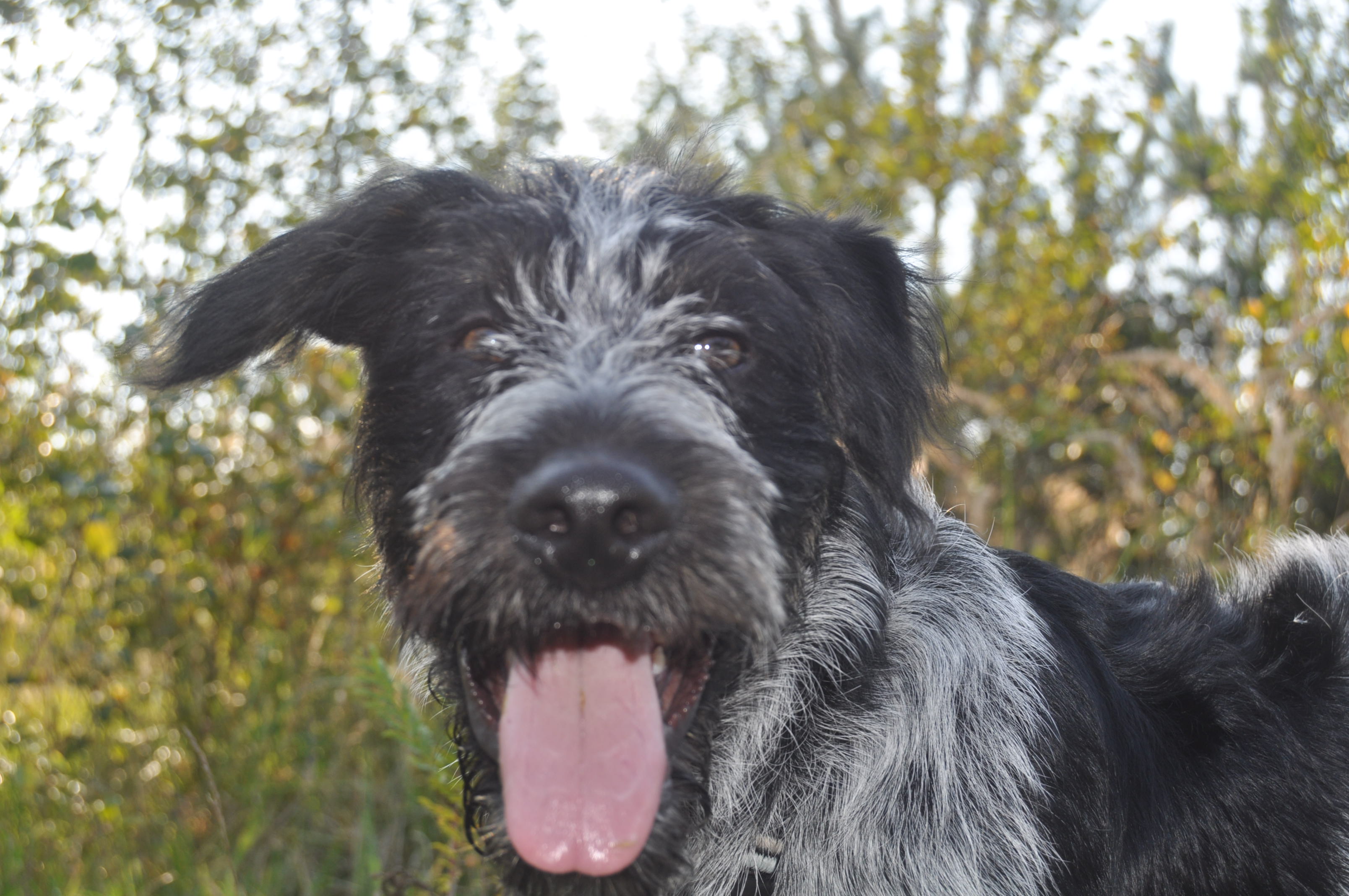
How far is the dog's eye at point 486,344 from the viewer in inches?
88.7

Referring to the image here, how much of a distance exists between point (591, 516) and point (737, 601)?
338mm

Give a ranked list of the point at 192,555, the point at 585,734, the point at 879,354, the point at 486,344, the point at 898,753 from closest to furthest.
A: the point at 585,734, the point at 898,753, the point at 486,344, the point at 879,354, the point at 192,555

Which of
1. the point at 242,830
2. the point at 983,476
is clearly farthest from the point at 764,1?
the point at 242,830

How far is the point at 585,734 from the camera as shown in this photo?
2000 millimetres

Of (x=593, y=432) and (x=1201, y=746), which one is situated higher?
(x=593, y=432)

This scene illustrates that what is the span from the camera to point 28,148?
4352 mm

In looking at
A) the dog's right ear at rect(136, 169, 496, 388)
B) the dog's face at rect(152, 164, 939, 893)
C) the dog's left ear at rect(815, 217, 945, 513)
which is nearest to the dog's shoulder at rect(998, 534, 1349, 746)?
the dog's left ear at rect(815, 217, 945, 513)

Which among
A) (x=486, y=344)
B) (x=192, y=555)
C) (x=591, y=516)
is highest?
(x=591, y=516)

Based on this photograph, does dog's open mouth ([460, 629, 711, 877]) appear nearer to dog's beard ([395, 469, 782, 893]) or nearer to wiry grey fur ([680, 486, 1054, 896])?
dog's beard ([395, 469, 782, 893])

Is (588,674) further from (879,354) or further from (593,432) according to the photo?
(879,354)

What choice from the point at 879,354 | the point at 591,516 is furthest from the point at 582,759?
the point at 879,354

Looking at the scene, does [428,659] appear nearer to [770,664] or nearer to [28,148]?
[770,664]

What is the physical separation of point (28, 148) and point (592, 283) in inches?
127

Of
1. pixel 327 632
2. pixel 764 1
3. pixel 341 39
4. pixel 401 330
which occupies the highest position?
pixel 401 330
